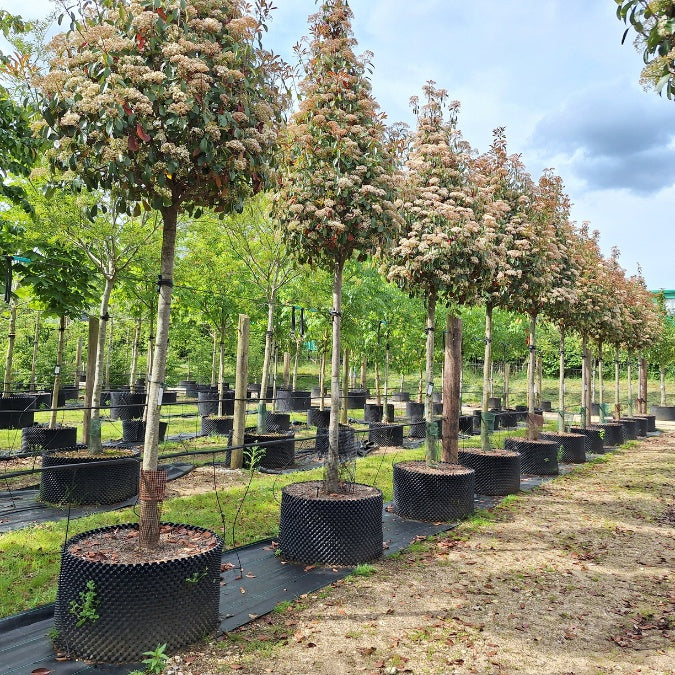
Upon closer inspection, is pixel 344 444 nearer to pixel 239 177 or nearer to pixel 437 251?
pixel 437 251

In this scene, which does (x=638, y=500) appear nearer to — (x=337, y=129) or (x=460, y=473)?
(x=460, y=473)

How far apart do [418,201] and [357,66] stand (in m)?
2.13

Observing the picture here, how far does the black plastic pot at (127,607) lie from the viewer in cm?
349

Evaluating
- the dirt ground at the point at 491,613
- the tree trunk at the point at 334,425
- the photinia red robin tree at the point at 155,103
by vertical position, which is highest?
the photinia red robin tree at the point at 155,103

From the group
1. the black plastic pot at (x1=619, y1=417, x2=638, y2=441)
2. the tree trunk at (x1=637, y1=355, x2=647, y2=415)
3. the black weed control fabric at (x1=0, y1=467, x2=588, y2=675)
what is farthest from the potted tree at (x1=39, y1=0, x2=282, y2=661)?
the tree trunk at (x1=637, y1=355, x2=647, y2=415)

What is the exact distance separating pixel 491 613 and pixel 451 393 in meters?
4.26

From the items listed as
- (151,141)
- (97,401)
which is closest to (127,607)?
(151,141)

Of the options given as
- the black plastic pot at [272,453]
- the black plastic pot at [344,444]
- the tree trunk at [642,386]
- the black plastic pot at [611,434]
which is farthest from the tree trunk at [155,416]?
the tree trunk at [642,386]

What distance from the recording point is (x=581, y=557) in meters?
5.93

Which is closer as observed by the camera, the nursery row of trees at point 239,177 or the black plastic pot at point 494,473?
the nursery row of trees at point 239,177

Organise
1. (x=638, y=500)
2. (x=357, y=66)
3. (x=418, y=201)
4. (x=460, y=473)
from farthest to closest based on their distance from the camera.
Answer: (x=638, y=500) < (x=418, y=201) < (x=460, y=473) < (x=357, y=66)

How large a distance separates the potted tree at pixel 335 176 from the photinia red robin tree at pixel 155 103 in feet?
5.85

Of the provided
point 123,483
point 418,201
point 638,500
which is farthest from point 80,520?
point 638,500

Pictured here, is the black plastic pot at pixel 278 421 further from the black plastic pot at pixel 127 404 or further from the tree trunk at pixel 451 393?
the tree trunk at pixel 451 393
